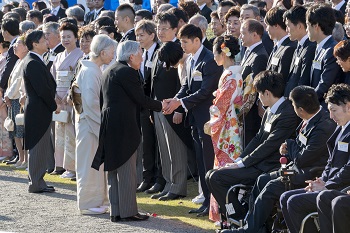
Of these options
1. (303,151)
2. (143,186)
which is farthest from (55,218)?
(303,151)

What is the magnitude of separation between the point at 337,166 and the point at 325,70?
1290 mm

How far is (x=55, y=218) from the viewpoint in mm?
9562

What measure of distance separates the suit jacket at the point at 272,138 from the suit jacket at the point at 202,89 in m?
1.33

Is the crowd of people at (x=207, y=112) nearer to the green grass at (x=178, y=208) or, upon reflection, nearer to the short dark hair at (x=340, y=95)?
the short dark hair at (x=340, y=95)

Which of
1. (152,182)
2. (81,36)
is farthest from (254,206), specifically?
(81,36)

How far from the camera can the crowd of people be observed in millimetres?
7855

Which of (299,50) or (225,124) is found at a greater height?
(299,50)

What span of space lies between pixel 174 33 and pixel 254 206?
11.7 ft

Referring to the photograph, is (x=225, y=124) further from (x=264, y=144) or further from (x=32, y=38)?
(x=32, y=38)

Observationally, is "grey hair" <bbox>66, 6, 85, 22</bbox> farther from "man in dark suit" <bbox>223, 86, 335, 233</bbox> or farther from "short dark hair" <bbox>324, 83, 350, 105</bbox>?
"short dark hair" <bbox>324, 83, 350, 105</bbox>

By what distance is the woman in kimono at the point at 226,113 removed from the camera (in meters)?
9.00

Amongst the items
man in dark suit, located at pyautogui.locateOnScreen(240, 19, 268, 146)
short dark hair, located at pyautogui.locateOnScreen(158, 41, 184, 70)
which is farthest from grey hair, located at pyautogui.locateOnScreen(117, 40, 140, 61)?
man in dark suit, located at pyautogui.locateOnScreen(240, 19, 268, 146)

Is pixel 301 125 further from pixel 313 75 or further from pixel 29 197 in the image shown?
pixel 29 197

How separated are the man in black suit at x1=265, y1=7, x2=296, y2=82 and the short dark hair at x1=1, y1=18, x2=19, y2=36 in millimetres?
5637
